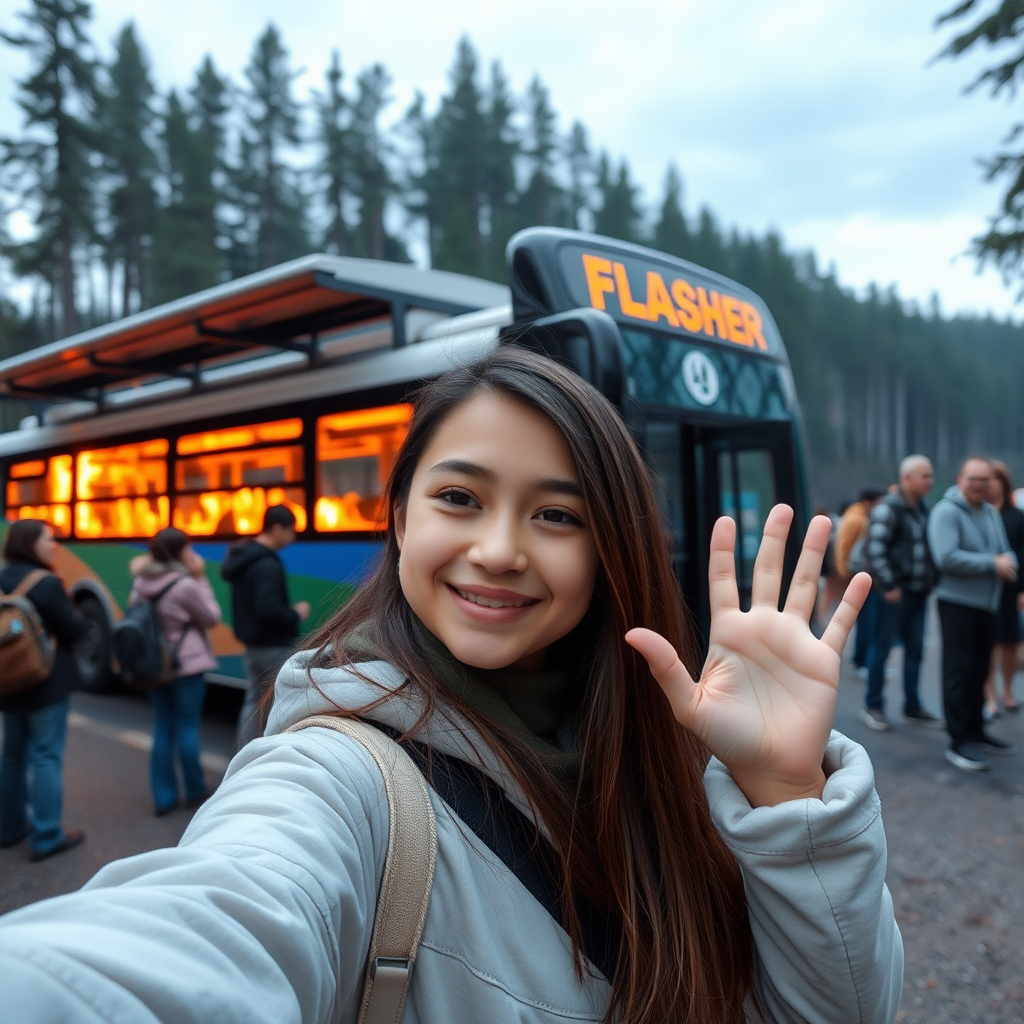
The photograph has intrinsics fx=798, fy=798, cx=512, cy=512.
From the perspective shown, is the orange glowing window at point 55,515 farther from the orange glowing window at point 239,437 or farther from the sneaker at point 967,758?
the sneaker at point 967,758

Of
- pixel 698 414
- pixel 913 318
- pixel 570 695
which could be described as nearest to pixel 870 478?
pixel 913 318

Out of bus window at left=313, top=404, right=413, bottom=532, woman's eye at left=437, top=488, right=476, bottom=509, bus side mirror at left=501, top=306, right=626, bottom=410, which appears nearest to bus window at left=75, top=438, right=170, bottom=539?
bus window at left=313, top=404, right=413, bottom=532

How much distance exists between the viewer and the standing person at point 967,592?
17.7 ft

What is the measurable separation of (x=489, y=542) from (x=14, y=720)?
435 centimetres

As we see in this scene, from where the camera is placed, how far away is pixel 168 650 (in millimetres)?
4973

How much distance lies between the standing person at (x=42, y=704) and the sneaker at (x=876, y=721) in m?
5.73

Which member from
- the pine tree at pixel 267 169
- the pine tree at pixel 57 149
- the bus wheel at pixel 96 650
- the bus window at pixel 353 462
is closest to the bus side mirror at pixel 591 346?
the bus window at pixel 353 462

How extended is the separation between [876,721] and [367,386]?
4831 mm

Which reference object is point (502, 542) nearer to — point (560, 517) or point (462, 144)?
point (560, 517)

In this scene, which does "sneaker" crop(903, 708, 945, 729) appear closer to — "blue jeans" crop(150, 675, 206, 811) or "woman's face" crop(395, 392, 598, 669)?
"blue jeans" crop(150, 675, 206, 811)

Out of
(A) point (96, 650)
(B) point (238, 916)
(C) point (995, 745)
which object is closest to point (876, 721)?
(C) point (995, 745)

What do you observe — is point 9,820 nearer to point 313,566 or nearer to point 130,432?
point 313,566

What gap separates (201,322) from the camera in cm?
642

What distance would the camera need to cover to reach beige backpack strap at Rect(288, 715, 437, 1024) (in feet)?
3.13
